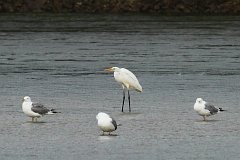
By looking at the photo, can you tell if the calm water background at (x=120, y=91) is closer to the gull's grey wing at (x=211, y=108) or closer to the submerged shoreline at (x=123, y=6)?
the gull's grey wing at (x=211, y=108)

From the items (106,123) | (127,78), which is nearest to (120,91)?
(127,78)

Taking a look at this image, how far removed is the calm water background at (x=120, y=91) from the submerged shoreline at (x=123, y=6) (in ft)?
77.5

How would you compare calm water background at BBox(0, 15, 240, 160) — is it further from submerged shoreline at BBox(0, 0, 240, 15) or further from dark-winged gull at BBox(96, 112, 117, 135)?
submerged shoreline at BBox(0, 0, 240, 15)

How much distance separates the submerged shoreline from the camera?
7177 cm

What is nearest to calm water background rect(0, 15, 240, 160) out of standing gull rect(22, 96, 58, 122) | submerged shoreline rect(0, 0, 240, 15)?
standing gull rect(22, 96, 58, 122)

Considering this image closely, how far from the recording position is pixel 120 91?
23.5 m

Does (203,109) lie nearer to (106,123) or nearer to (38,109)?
(106,123)

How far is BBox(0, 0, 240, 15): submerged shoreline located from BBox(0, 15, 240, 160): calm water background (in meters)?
23.6

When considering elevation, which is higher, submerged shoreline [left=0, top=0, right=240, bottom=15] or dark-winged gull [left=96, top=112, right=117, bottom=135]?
submerged shoreline [left=0, top=0, right=240, bottom=15]

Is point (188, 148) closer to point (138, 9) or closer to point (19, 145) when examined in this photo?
point (19, 145)

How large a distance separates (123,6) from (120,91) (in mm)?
51120

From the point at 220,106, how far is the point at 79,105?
300 cm

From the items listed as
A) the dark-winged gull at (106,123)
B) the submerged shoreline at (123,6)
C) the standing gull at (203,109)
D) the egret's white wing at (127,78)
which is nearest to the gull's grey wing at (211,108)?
the standing gull at (203,109)

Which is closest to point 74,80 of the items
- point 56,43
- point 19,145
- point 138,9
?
point 19,145
